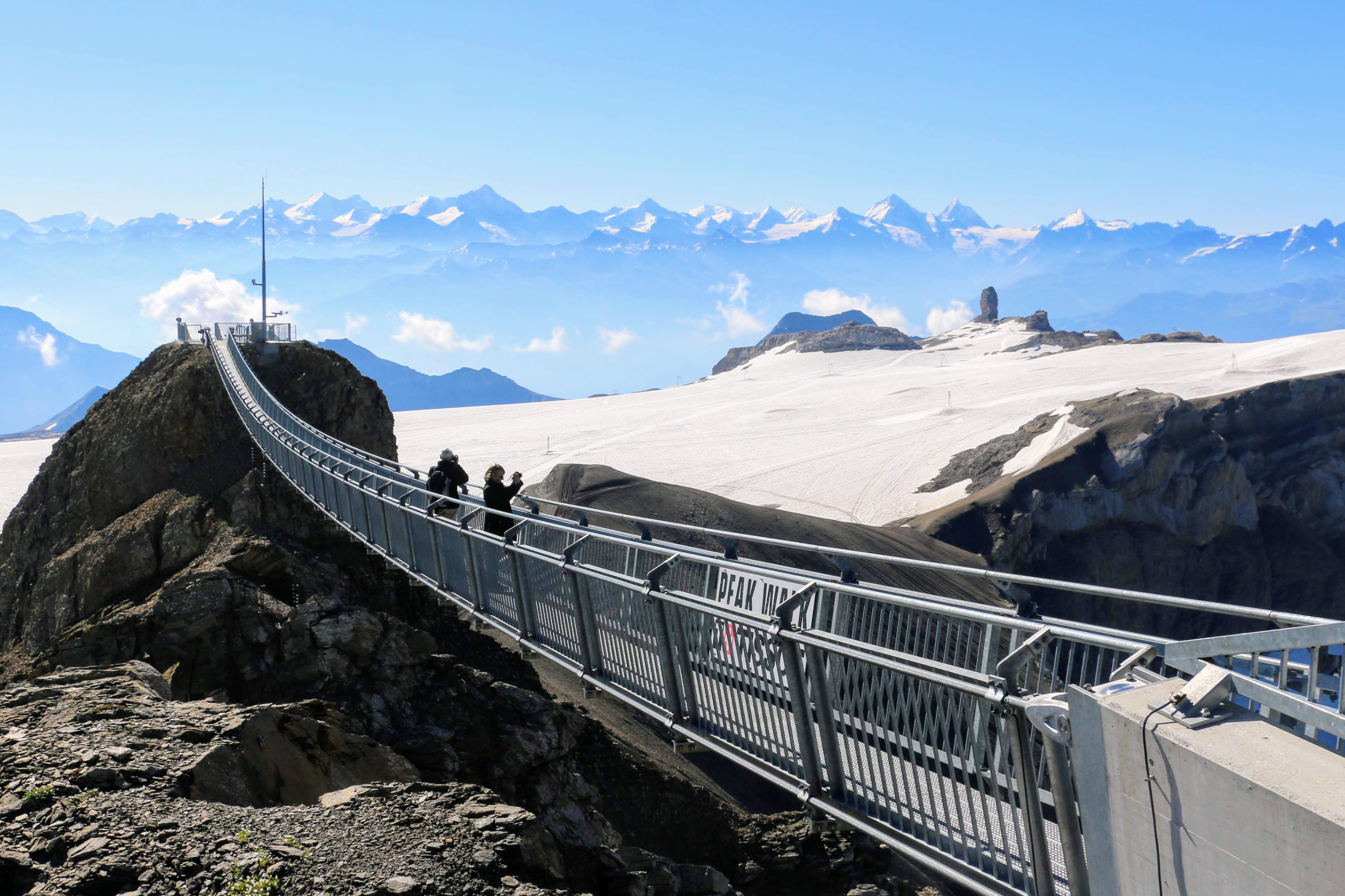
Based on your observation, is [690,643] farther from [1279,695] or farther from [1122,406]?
[1122,406]

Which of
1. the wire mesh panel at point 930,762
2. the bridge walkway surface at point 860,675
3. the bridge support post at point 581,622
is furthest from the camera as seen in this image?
the bridge support post at point 581,622

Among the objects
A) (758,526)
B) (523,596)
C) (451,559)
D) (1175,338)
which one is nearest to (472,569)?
(451,559)

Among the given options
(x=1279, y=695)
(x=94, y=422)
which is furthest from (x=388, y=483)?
(x=94, y=422)

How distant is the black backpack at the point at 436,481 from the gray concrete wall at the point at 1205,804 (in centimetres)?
1047

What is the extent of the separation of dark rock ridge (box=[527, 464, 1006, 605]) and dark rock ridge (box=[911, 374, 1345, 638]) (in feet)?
17.2

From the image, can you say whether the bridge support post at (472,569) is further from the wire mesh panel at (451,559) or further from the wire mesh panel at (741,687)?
the wire mesh panel at (741,687)

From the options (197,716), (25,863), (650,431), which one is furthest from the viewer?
(650,431)

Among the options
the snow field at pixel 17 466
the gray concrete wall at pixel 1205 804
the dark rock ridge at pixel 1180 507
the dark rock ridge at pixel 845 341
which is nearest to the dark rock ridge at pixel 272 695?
the gray concrete wall at pixel 1205 804

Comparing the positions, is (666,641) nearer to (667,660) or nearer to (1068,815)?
(667,660)

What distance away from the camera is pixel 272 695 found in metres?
14.5

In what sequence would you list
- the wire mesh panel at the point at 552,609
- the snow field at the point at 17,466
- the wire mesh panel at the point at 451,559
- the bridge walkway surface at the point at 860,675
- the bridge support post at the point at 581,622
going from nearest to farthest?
the bridge walkway surface at the point at 860,675 < the bridge support post at the point at 581,622 < the wire mesh panel at the point at 552,609 < the wire mesh panel at the point at 451,559 < the snow field at the point at 17,466

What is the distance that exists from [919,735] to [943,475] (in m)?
58.7

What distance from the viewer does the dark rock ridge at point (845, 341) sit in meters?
140

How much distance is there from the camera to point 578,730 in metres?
17.5
